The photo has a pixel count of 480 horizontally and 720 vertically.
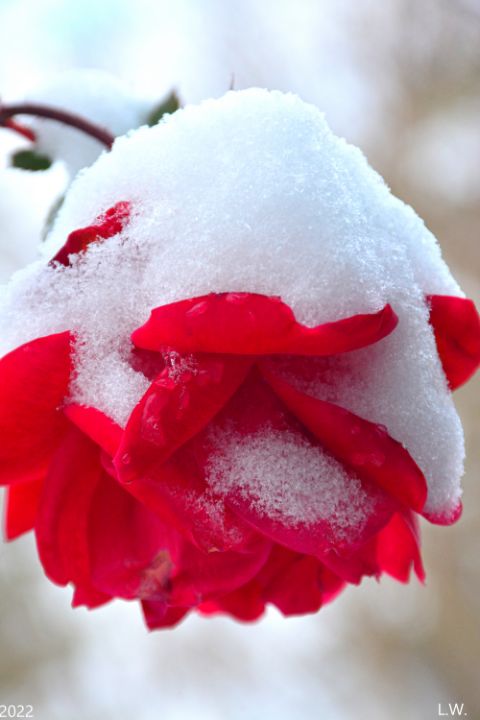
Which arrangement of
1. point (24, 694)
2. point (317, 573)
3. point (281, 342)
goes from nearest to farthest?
point (281, 342), point (317, 573), point (24, 694)

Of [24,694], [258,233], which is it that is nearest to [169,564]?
[258,233]

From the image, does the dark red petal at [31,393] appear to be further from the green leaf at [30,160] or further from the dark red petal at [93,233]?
the green leaf at [30,160]

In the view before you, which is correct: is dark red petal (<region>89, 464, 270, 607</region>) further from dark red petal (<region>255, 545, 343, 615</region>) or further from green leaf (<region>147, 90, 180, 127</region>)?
green leaf (<region>147, 90, 180, 127</region>)

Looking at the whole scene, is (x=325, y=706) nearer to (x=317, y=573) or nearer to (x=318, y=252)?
(x=317, y=573)

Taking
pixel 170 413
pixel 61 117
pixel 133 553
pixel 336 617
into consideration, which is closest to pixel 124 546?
pixel 133 553

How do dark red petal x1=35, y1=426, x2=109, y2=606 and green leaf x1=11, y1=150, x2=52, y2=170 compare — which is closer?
dark red petal x1=35, y1=426, x2=109, y2=606

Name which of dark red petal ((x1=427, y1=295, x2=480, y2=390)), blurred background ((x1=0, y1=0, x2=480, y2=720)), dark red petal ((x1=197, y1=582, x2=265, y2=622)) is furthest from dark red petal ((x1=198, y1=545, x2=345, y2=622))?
blurred background ((x1=0, y1=0, x2=480, y2=720))

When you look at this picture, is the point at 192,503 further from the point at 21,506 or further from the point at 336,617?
the point at 336,617
